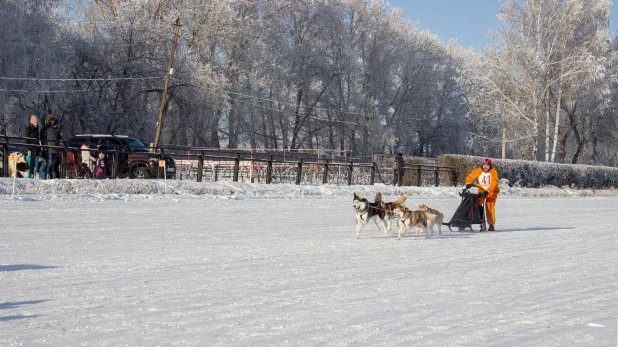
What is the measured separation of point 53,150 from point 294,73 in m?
39.1

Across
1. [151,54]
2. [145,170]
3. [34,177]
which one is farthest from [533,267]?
[151,54]

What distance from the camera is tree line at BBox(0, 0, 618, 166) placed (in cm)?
4284

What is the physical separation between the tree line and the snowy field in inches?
1086

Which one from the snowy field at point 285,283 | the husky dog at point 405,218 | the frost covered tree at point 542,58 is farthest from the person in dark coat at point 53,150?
the frost covered tree at point 542,58

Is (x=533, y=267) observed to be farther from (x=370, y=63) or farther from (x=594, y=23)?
(x=370, y=63)

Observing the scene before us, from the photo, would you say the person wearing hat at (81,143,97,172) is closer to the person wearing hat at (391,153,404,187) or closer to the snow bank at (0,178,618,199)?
the snow bank at (0,178,618,199)

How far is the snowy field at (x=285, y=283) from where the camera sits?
5.46m

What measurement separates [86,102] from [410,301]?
39886 mm

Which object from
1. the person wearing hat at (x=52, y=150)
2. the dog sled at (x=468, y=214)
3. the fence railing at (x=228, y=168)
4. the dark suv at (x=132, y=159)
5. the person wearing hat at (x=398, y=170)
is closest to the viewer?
the dog sled at (x=468, y=214)

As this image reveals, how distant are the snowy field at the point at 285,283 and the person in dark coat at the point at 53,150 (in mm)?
5721

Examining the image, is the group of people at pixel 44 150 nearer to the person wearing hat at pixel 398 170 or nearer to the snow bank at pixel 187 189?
the snow bank at pixel 187 189

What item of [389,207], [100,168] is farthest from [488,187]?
[100,168]

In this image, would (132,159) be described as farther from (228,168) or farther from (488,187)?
(488,187)

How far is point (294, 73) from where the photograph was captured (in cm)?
5941
